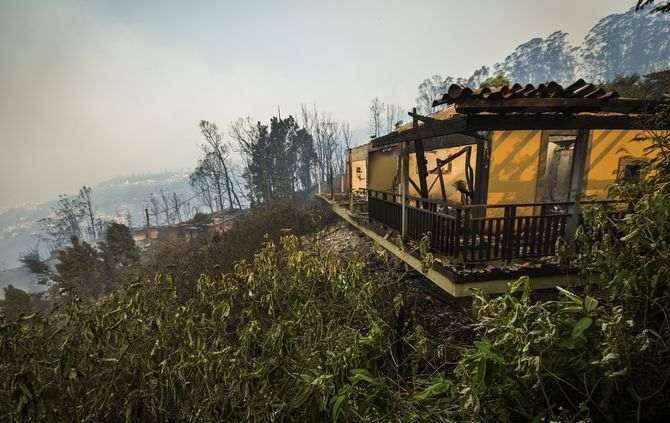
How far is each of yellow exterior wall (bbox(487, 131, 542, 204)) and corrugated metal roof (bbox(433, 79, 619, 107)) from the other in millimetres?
4607

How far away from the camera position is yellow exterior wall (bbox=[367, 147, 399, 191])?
17781mm

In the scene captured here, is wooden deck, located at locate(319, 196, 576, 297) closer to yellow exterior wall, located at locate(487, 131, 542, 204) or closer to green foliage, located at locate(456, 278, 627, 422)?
green foliage, located at locate(456, 278, 627, 422)

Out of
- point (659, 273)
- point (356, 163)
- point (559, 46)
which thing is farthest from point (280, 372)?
point (559, 46)

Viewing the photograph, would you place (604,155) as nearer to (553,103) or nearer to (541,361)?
(553,103)

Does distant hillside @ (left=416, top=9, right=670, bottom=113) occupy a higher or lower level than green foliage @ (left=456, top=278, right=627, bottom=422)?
higher

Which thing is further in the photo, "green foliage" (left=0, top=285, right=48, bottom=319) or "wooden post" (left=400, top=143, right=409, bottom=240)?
"green foliage" (left=0, top=285, right=48, bottom=319)

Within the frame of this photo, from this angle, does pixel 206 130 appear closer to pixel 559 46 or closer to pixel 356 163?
pixel 356 163

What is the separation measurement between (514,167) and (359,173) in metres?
14.0

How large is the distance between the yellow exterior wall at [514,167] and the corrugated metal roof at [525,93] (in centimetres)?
461

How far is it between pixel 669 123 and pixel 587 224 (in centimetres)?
117

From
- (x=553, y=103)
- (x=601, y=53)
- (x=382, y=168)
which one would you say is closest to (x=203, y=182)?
(x=382, y=168)


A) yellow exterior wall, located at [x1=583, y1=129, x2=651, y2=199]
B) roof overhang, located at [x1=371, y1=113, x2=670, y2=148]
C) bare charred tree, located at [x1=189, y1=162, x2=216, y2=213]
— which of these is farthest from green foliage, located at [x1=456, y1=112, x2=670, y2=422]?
bare charred tree, located at [x1=189, y1=162, x2=216, y2=213]

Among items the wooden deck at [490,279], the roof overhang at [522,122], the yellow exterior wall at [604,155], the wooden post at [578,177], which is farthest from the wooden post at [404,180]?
the yellow exterior wall at [604,155]

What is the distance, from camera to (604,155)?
9508mm
